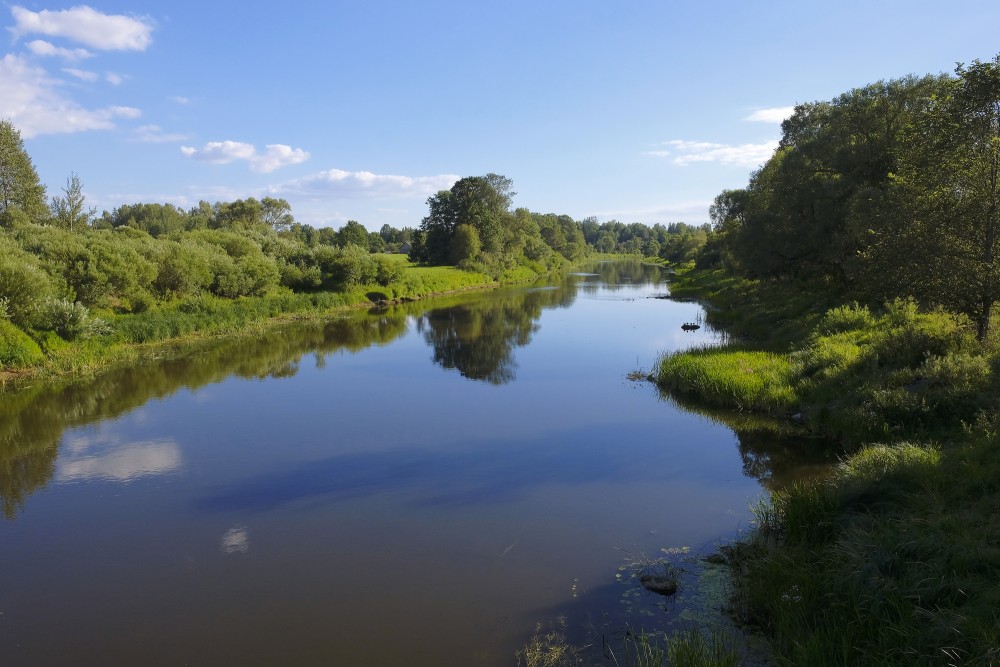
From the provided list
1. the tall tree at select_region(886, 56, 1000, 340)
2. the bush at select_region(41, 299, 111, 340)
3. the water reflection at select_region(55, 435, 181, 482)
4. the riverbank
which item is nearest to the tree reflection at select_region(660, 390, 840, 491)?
the riverbank

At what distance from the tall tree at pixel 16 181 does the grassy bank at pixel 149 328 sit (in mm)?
21006

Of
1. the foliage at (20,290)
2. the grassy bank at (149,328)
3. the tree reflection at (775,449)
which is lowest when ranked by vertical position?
the tree reflection at (775,449)

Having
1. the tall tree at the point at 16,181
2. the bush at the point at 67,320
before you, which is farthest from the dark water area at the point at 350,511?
the tall tree at the point at 16,181

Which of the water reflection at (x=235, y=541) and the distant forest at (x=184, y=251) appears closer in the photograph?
the water reflection at (x=235, y=541)

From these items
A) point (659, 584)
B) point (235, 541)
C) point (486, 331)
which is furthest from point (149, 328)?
point (659, 584)

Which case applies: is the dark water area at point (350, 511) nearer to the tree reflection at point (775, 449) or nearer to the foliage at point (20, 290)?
the tree reflection at point (775, 449)

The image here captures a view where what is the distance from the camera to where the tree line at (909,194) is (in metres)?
13.6

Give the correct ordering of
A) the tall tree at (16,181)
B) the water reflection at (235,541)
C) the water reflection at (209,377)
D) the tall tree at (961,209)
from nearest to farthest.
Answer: the water reflection at (235,541), the water reflection at (209,377), the tall tree at (961,209), the tall tree at (16,181)

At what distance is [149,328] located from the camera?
2692cm

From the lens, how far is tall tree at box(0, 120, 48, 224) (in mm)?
42147

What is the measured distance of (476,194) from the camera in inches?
2985

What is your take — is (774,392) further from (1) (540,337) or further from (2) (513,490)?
(1) (540,337)

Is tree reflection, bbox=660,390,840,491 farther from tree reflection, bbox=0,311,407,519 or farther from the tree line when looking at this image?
tree reflection, bbox=0,311,407,519

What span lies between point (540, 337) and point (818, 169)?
14749 millimetres
